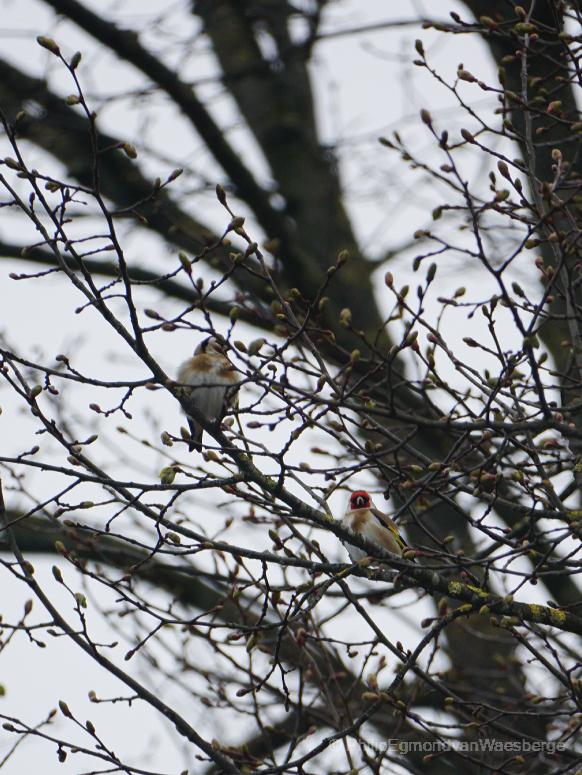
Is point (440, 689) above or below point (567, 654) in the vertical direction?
below

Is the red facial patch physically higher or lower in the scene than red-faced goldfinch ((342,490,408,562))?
higher

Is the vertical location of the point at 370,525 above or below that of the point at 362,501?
below

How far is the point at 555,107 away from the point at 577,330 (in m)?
0.92

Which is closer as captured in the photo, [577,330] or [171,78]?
[577,330]

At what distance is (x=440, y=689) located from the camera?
387cm

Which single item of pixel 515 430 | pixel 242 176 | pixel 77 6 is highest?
pixel 77 6

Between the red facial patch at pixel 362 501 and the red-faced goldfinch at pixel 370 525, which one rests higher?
the red facial patch at pixel 362 501

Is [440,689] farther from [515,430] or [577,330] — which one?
[577,330]

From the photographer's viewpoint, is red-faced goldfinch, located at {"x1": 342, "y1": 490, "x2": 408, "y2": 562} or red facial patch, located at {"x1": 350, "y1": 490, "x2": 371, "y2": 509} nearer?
red-faced goldfinch, located at {"x1": 342, "y1": 490, "x2": 408, "y2": 562}

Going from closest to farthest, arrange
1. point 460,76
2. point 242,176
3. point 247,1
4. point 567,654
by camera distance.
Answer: point 460,76, point 567,654, point 242,176, point 247,1

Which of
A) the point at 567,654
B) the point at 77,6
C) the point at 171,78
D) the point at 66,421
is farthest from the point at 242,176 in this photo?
the point at 567,654

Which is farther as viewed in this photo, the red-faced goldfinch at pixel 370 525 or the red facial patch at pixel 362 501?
the red facial patch at pixel 362 501

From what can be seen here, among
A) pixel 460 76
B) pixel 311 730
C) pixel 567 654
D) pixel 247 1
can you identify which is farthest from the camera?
pixel 247 1

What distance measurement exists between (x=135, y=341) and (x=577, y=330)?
1.92m
